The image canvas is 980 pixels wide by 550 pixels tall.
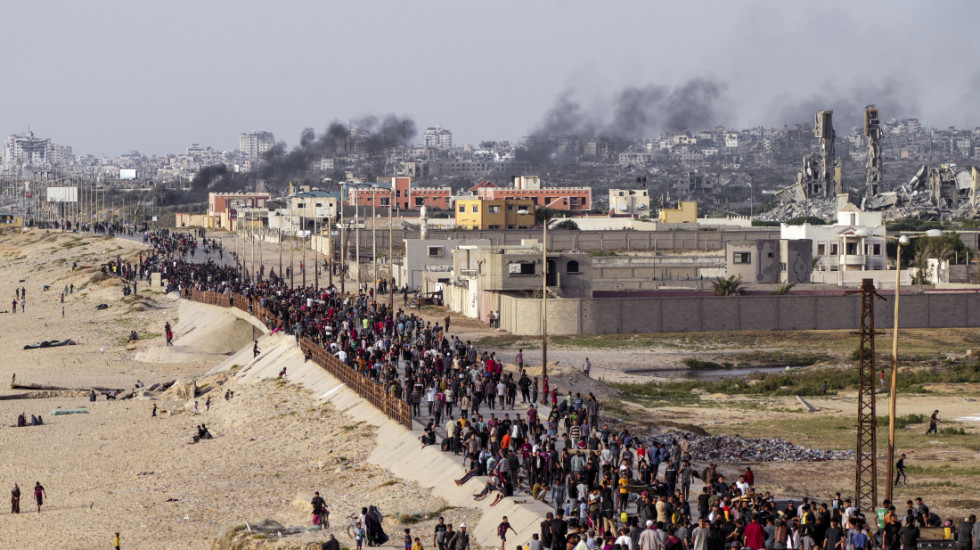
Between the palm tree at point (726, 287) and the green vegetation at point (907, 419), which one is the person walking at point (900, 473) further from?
the palm tree at point (726, 287)

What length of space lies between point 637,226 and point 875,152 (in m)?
72.1

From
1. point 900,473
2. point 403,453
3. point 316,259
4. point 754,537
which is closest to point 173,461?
point 403,453

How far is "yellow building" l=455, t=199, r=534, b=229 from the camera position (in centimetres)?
12088

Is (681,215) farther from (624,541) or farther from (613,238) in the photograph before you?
(624,541)

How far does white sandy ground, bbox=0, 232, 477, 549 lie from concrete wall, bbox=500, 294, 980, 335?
48.7 feet

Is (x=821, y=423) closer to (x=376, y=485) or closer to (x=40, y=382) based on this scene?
(x=376, y=485)

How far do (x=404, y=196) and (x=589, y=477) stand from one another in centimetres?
14071

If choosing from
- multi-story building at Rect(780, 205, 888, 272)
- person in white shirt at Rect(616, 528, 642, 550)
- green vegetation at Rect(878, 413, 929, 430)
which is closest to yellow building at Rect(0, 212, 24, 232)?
multi-story building at Rect(780, 205, 888, 272)

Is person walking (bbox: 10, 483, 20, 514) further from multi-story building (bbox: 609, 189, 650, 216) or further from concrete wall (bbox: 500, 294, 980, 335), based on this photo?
multi-story building (bbox: 609, 189, 650, 216)

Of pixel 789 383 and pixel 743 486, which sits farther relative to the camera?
pixel 789 383

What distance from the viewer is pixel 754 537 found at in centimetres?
1855

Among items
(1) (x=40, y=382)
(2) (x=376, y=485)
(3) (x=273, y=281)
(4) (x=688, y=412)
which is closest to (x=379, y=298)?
(3) (x=273, y=281)

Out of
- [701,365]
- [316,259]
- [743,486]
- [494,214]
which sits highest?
[494,214]

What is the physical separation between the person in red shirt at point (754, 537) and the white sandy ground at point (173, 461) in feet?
21.7
